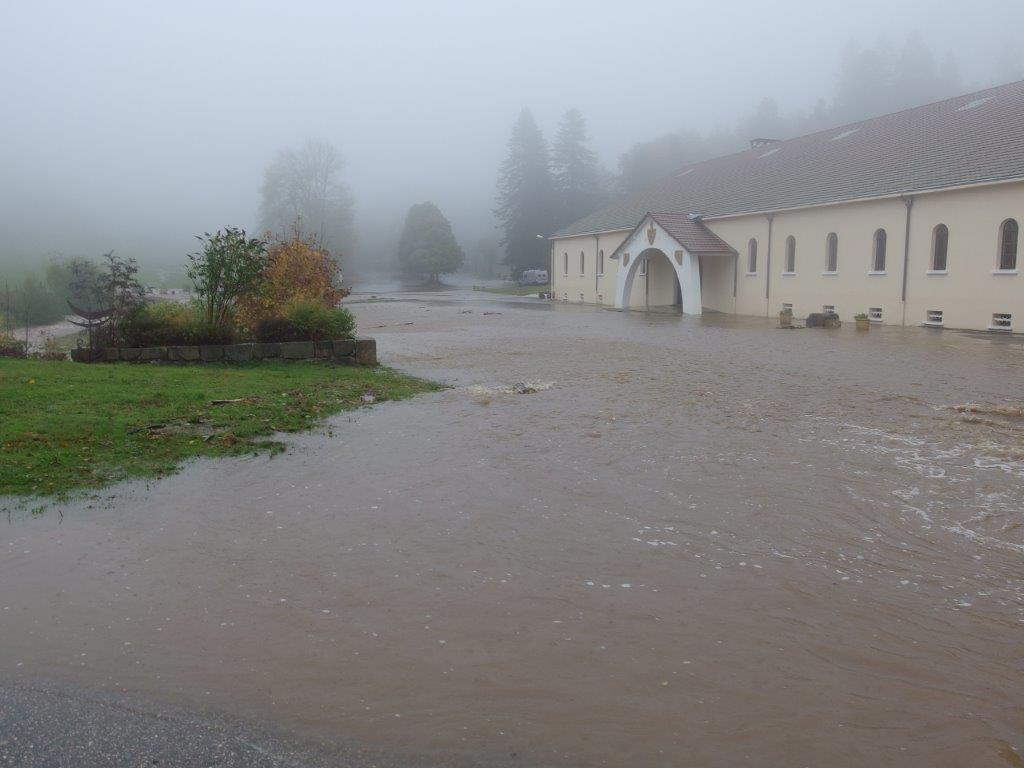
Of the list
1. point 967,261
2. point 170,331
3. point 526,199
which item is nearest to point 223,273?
point 170,331

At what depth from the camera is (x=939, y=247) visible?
28109mm

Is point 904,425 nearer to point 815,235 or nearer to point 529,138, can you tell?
point 815,235

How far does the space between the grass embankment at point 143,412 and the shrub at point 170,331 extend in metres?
1.13

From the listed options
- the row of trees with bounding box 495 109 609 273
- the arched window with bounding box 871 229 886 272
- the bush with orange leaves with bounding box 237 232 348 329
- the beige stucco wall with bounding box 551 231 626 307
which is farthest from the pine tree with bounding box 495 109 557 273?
the bush with orange leaves with bounding box 237 232 348 329

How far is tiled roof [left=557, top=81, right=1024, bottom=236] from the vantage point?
27.7 m

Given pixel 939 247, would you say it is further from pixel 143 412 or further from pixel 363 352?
pixel 143 412

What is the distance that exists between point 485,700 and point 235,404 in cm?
787

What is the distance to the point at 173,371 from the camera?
45.0ft

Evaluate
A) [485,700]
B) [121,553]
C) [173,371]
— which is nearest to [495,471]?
[121,553]

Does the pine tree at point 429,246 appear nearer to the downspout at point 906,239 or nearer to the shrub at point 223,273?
the downspout at point 906,239

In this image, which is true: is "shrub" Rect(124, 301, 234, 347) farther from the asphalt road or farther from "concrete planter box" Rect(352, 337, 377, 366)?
the asphalt road

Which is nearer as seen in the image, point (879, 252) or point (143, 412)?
point (143, 412)

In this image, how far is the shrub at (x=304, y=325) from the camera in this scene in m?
16.1

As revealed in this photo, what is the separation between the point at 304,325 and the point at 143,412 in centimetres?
633
